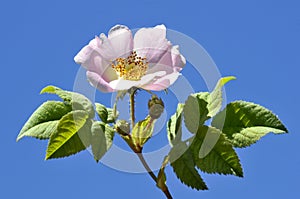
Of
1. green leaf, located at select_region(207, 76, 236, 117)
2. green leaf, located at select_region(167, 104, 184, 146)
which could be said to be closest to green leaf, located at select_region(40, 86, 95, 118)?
green leaf, located at select_region(167, 104, 184, 146)

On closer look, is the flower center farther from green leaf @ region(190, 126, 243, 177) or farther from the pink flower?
green leaf @ region(190, 126, 243, 177)

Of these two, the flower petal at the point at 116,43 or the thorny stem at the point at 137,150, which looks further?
the flower petal at the point at 116,43

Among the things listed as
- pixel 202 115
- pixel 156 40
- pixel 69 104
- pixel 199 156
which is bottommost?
pixel 199 156

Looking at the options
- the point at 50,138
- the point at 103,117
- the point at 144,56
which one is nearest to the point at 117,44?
the point at 144,56

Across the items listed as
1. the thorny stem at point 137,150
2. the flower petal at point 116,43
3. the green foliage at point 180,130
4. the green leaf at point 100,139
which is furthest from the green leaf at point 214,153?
the flower petal at point 116,43

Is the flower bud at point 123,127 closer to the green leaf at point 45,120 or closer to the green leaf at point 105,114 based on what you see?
the green leaf at point 105,114

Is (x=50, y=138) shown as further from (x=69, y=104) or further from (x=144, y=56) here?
(x=144, y=56)

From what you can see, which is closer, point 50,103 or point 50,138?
point 50,138
